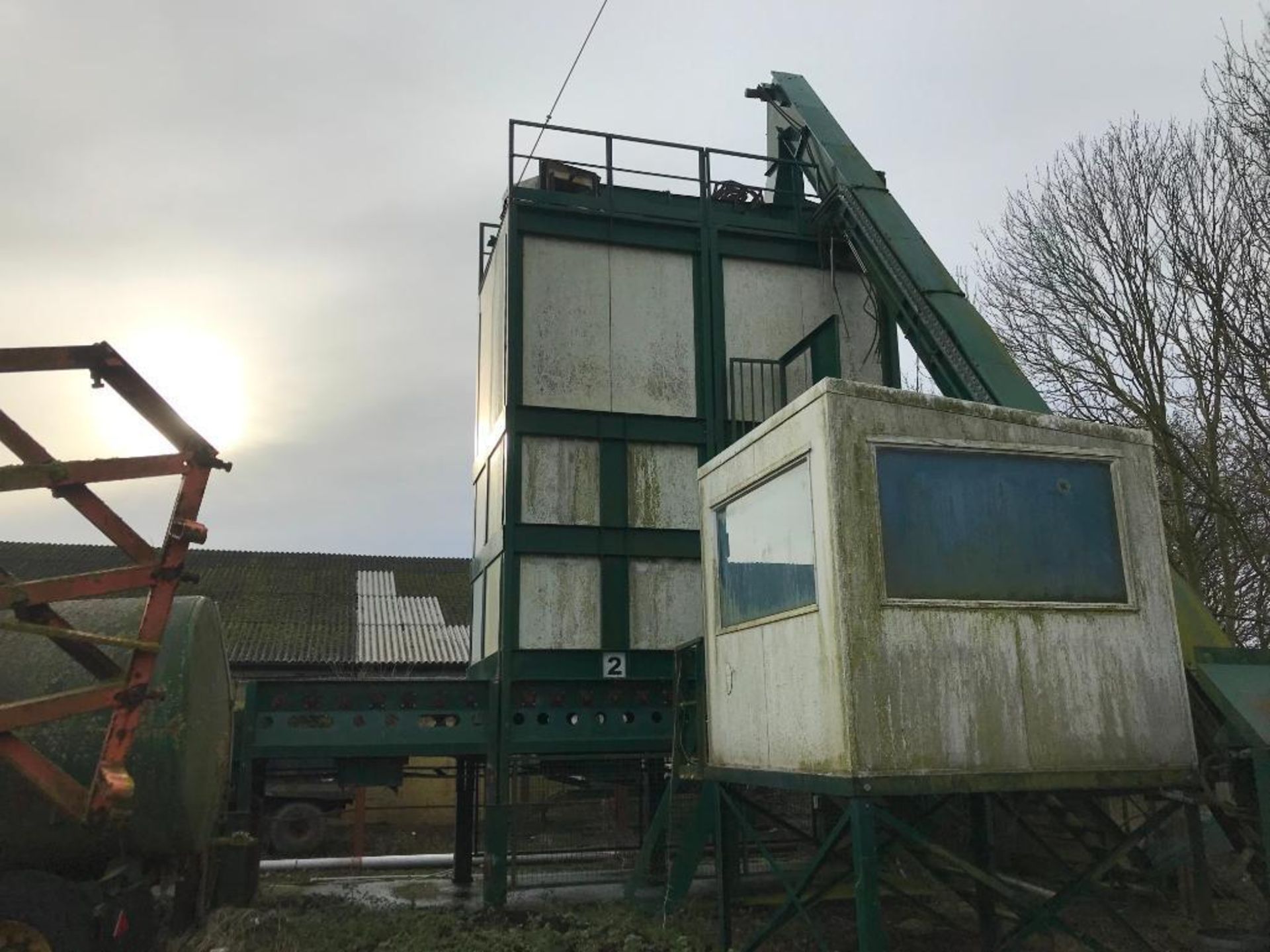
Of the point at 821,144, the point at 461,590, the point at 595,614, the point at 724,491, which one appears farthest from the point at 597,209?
the point at 461,590

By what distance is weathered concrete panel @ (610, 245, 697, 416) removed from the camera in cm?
1245

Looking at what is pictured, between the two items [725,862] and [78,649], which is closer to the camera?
[78,649]

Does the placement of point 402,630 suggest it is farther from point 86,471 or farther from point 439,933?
point 86,471

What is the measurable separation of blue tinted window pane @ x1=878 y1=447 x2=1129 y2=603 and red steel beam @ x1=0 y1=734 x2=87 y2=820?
18.3 feet

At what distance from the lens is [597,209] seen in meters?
12.8

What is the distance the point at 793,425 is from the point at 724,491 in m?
1.36

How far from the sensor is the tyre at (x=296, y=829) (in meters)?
18.2

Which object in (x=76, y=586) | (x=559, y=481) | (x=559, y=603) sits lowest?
(x=76, y=586)

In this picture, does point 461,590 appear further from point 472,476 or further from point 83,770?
point 83,770

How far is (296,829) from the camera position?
18.5 m

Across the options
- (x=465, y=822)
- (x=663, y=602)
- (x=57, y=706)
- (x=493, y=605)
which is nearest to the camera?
(x=57, y=706)

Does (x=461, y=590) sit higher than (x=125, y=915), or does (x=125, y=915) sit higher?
(x=461, y=590)

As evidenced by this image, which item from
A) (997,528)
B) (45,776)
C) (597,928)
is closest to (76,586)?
(45,776)

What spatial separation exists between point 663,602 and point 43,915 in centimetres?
685
